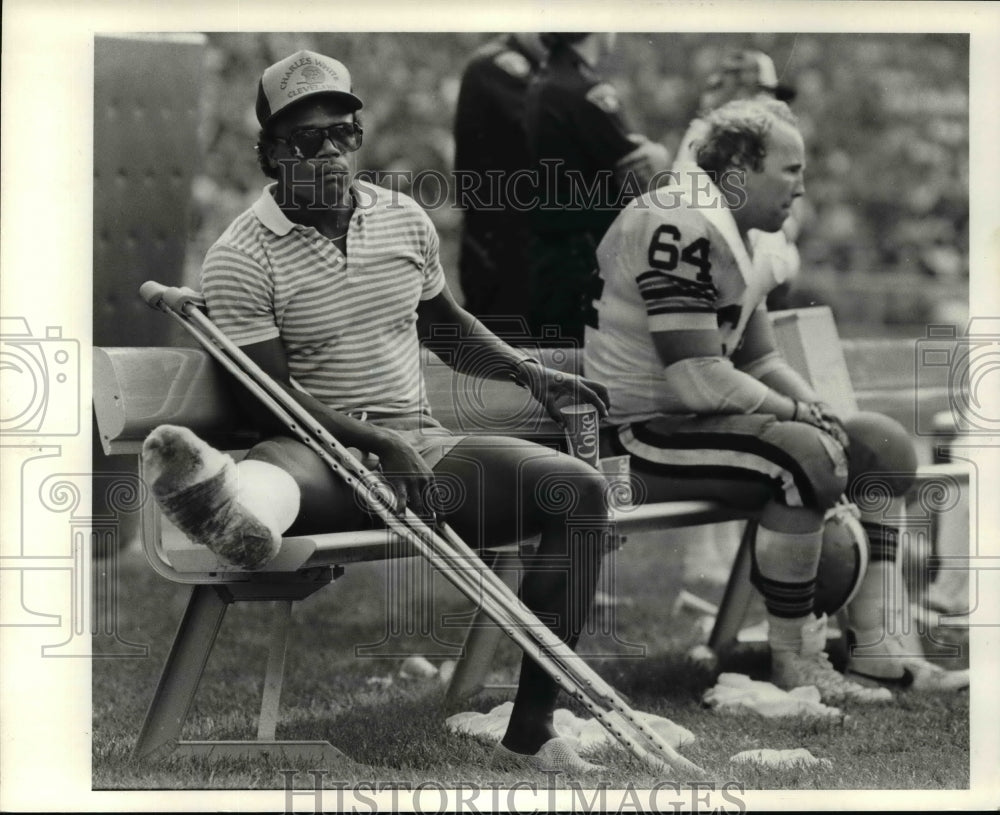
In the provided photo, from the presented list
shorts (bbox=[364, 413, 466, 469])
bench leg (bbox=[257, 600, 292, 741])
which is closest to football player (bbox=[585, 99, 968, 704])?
shorts (bbox=[364, 413, 466, 469])

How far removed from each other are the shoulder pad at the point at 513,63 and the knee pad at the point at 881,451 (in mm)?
1299

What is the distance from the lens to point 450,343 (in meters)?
4.62

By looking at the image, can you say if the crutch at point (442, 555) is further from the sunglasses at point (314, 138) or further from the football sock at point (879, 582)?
the football sock at point (879, 582)

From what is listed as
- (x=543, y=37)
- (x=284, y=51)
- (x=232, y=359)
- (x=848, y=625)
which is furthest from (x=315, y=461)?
(x=848, y=625)

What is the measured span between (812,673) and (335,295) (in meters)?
1.66

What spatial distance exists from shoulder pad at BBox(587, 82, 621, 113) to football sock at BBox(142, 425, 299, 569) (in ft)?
5.05

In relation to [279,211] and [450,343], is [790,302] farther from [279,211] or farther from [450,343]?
[279,211]

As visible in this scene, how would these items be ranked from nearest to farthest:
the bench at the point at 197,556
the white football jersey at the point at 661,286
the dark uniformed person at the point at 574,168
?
the bench at the point at 197,556 < the white football jersey at the point at 661,286 < the dark uniformed person at the point at 574,168

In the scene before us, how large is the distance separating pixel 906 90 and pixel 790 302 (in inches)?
30.1

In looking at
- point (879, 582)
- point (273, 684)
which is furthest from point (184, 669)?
point (879, 582)

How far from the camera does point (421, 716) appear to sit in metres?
4.85

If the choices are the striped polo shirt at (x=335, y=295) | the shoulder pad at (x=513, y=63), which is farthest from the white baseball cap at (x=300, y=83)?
the shoulder pad at (x=513, y=63)

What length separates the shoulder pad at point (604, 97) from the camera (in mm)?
5070

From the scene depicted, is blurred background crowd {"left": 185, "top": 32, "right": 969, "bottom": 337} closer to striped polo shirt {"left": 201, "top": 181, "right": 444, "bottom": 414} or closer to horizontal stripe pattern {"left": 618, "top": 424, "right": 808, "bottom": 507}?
striped polo shirt {"left": 201, "top": 181, "right": 444, "bottom": 414}
